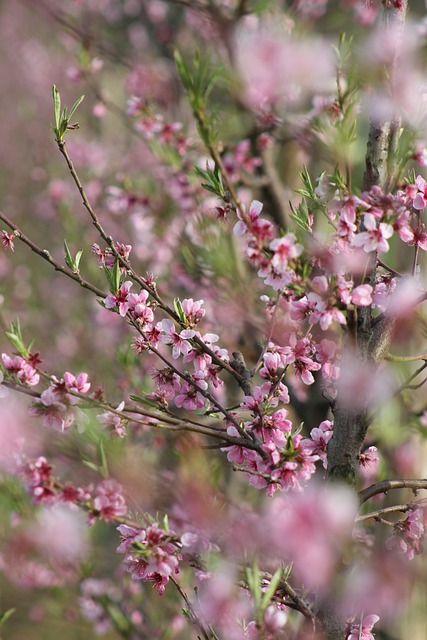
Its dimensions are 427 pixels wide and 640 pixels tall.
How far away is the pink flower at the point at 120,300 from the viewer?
5.08ft

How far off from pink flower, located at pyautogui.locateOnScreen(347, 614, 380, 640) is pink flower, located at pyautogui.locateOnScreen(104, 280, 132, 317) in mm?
951

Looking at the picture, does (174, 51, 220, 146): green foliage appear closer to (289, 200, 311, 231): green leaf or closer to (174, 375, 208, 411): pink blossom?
(289, 200, 311, 231): green leaf

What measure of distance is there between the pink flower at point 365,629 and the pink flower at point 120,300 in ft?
3.12

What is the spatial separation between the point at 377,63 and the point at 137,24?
5.48 meters

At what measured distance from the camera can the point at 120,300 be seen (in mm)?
1562

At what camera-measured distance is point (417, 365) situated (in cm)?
285

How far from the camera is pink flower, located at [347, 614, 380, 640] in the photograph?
5.14 ft

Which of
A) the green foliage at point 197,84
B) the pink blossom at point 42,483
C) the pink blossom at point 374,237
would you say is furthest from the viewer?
the pink blossom at point 42,483

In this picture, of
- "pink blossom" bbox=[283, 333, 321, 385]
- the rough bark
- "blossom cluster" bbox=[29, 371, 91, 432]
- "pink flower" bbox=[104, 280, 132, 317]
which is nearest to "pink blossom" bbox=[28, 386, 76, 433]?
"blossom cluster" bbox=[29, 371, 91, 432]

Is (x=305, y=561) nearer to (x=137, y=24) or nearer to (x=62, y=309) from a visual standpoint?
(x=62, y=309)

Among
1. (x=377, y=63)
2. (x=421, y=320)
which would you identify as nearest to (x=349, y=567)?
(x=421, y=320)

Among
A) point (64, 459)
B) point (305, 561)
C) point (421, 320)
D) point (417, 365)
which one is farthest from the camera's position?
point (417, 365)

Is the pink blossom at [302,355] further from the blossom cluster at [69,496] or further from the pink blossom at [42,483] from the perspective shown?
the pink blossom at [42,483]

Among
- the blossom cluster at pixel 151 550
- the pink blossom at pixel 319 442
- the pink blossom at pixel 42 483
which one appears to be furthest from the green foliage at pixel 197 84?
the pink blossom at pixel 42 483
